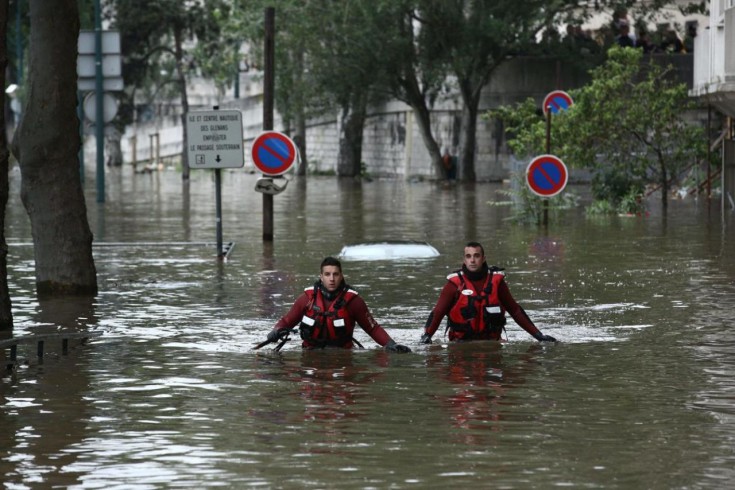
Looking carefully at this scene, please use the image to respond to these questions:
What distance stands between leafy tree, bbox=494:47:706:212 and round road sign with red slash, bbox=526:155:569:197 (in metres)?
6.97

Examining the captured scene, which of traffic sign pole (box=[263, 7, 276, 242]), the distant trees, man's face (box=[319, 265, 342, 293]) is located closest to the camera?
man's face (box=[319, 265, 342, 293])

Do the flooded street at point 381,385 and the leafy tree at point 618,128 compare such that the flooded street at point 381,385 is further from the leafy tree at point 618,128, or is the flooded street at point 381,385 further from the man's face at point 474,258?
the leafy tree at point 618,128

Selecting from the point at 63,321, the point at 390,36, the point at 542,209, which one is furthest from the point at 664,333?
the point at 390,36

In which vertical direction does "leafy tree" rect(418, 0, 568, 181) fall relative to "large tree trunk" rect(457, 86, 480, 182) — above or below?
above

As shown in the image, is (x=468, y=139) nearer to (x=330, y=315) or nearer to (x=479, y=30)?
(x=479, y=30)

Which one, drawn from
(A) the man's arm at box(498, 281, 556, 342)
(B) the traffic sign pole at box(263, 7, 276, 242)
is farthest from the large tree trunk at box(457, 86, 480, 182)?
(A) the man's arm at box(498, 281, 556, 342)

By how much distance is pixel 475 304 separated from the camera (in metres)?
14.9

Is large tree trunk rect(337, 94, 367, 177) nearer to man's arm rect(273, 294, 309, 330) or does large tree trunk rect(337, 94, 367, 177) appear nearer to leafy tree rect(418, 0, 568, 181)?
leafy tree rect(418, 0, 568, 181)

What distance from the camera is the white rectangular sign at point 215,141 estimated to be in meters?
25.2

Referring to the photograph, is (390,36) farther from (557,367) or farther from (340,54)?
(557,367)

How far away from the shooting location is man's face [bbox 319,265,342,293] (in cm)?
1408

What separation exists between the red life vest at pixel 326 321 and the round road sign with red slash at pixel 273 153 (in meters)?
12.1

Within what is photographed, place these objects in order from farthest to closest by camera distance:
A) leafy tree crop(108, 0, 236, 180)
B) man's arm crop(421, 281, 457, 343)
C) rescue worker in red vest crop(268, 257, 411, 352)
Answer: leafy tree crop(108, 0, 236, 180) → man's arm crop(421, 281, 457, 343) → rescue worker in red vest crop(268, 257, 411, 352)

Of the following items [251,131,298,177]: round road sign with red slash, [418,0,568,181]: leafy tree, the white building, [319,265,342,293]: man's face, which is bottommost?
[319,265,342,293]: man's face
